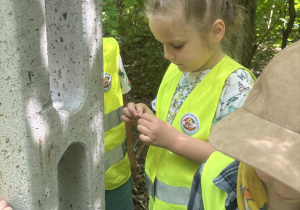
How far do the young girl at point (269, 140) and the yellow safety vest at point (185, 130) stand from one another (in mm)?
598

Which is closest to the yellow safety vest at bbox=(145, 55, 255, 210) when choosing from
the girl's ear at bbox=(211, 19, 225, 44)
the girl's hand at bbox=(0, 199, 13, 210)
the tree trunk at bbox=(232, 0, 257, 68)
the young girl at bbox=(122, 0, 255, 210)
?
the young girl at bbox=(122, 0, 255, 210)

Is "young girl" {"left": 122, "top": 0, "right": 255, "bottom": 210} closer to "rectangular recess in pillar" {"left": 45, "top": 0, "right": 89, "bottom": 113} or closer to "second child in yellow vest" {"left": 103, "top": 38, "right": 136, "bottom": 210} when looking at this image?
"rectangular recess in pillar" {"left": 45, "top": 0, "right": 89, "bottom": 113}

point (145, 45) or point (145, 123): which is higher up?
point (145, 123)

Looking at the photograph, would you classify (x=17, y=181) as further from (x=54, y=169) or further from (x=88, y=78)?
(x=88, y=78)

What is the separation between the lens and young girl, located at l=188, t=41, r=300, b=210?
2.93 feet

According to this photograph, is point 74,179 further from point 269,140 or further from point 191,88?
point 269,140

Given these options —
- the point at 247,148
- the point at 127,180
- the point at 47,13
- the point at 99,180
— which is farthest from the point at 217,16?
the point at 127,180

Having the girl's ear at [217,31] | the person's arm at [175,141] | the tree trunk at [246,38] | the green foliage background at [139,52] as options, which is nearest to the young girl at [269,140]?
the person's arm at [175,141]

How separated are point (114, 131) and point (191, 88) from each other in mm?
772

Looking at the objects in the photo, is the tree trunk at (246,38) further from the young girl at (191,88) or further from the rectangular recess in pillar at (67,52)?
the rectangular recess in pillar at (67,52)

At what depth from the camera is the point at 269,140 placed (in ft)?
3.06

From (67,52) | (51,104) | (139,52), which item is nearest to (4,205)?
(51,104)

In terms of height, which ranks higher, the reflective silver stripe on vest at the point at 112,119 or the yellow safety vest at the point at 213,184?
the yellow safety vest at the point at 213,184

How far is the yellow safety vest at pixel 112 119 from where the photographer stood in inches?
96.2
